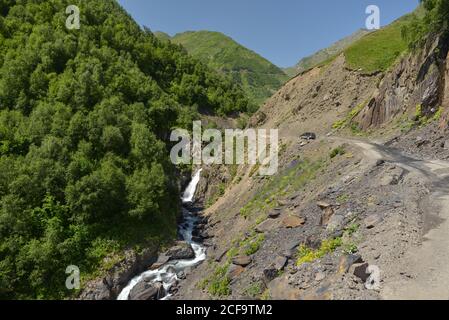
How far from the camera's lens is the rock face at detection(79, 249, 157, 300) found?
113 ft

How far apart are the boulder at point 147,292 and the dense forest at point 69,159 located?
536cm

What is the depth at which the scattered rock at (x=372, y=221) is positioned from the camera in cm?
2053

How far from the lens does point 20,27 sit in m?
68.8

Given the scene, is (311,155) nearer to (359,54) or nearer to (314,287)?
(314,287)

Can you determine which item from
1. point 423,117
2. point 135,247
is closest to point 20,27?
point 135,247

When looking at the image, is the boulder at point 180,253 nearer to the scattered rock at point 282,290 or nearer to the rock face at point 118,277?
the rock face at point 118,277

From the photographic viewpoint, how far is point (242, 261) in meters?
27.0

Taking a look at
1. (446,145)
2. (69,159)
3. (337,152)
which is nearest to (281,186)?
(337,152)

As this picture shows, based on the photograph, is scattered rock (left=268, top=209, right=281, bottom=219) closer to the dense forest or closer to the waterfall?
the dense forest

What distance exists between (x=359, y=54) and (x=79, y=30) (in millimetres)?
59016

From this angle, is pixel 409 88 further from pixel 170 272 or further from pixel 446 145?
pixel 170 272

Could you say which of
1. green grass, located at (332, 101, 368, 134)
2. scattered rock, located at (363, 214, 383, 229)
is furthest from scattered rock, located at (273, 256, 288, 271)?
green grass, located at (332, 101, 368, 134)

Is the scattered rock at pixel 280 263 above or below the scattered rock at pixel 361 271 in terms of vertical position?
below

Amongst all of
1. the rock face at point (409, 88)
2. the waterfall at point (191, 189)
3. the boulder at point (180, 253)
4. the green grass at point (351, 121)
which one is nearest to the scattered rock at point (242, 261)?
the boulder at point (180, 253)
